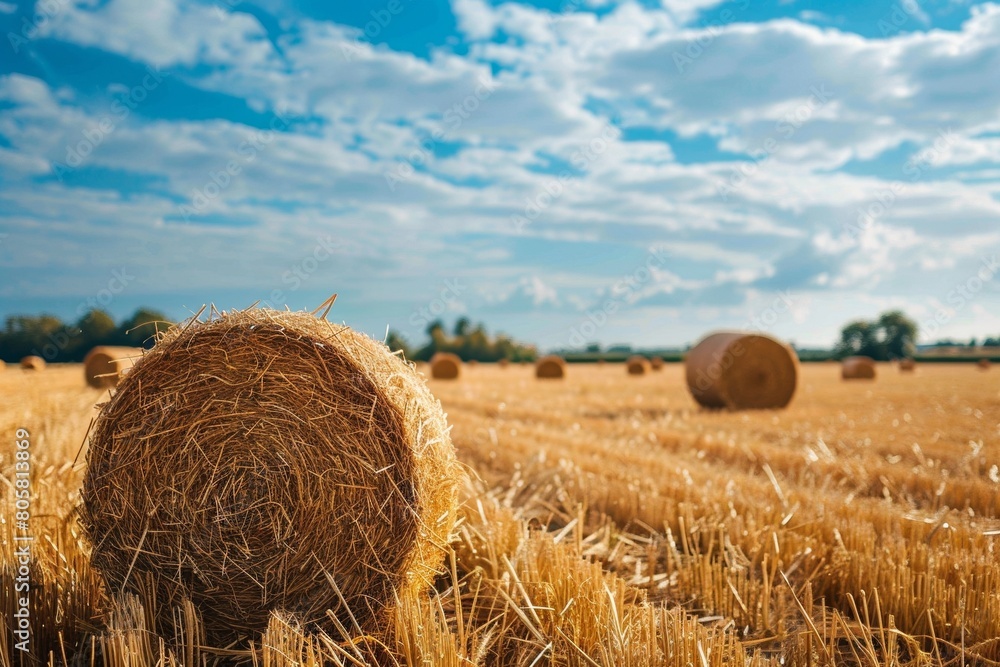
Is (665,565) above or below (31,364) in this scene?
below

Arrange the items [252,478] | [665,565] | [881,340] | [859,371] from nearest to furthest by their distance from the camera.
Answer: [252,478] < [665,565] < [859,371] < [881,340]

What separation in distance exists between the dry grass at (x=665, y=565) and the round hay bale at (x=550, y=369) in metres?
18.0

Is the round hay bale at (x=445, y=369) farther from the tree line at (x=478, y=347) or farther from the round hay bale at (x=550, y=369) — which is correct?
the tree line at (x=478, y=347)

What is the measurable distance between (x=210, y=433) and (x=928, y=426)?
11.0 metres

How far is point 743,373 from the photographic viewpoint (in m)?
14.6

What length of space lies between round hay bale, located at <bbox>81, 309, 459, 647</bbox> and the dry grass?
0.73 ft

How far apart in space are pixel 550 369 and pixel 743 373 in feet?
43.9

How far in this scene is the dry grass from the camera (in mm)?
3188

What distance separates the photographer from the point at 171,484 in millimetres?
3547

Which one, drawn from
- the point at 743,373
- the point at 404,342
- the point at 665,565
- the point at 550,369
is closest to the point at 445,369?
the point at 550,369

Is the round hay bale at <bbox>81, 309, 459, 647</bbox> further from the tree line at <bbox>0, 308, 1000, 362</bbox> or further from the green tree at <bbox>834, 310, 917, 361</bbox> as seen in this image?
the green tree at <bbox>834, 310, 917, 361</bbox>

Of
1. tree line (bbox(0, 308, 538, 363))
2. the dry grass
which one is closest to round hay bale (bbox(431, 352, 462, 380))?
tree line (bbox(0, 308, 538, 363))

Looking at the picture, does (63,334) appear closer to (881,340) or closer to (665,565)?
(665,565)

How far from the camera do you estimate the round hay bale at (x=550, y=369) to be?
27.5 m
